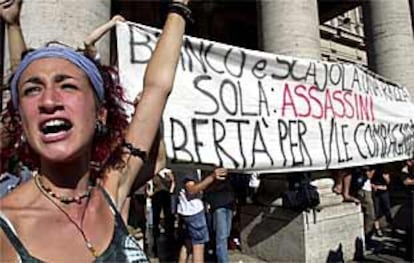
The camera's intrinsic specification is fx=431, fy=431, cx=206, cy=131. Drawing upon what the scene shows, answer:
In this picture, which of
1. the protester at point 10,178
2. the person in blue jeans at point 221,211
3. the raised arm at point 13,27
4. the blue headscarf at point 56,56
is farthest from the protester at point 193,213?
the blue headscarf at point 56,56

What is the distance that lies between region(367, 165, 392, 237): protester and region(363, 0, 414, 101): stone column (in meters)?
1.80

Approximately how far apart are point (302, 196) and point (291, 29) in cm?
255

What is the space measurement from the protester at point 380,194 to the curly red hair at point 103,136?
8.42 metres

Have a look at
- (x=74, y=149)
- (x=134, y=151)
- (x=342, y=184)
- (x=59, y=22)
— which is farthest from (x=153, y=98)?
(x=342, y=184)

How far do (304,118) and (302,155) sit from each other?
388 mm

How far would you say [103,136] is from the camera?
1672 mm

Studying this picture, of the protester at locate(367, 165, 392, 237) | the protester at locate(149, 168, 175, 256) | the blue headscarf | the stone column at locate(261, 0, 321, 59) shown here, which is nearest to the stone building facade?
the stone column at locate(261, 0, 321, 59)

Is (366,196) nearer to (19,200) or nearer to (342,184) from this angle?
(342,184)

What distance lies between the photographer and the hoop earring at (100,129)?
1567 mm

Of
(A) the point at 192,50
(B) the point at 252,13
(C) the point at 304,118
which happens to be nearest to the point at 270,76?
(C) the point at 304,118

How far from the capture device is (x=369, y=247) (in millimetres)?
8133

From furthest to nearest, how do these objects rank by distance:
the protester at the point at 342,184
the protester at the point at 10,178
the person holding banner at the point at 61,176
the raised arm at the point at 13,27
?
1. the protester at the point at 342,184
2. the protester at the point at 10,178
3. the raised arm at the point at 13,27
4. the person holding banner at the point at 61,176

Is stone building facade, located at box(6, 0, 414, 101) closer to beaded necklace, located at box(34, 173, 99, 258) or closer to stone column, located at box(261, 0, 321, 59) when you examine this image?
stone column, located at box(261, 0, 321, 59)

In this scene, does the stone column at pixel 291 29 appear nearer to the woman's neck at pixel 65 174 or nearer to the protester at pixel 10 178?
the protester at pixel 10 178
